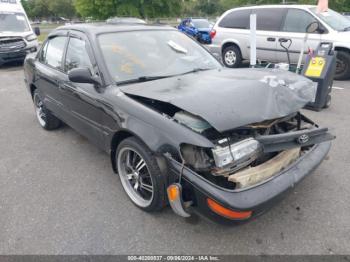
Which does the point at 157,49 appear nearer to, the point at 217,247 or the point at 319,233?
the point at 217,247

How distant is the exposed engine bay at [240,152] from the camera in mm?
2084

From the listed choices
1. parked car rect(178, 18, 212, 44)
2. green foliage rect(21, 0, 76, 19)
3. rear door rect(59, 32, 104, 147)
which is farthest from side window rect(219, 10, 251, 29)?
green foliage rect(21, 0, 76, 19)

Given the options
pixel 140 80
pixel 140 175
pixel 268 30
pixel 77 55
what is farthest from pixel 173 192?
pixel 268 30

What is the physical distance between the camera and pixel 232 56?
877cm

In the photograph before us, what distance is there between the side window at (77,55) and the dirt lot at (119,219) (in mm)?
1234

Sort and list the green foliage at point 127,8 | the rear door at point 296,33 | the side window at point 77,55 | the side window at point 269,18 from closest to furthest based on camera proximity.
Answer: the side window at point 77,55 → the rear door at point 296,33 → the side window at point 269,18 → the green foliage at point 127,8

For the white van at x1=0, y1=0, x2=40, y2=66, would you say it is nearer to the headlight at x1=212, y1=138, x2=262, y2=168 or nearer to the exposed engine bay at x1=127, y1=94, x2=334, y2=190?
the exposed engine bay at x1=127, y1=94, x2=334, y2=190

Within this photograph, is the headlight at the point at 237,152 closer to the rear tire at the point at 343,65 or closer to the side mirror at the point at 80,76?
the side mirror at the point at 80,76

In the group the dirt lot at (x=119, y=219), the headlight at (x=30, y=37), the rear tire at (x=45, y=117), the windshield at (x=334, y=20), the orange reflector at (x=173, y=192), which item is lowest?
the dirt lot at (x=119, y=219)

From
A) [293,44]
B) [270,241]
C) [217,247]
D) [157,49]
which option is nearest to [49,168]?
[157,49]

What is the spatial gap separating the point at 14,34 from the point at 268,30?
9.05 meters

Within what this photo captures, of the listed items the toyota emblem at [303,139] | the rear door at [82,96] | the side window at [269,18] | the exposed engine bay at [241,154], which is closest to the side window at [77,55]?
the rear door at [82,96]

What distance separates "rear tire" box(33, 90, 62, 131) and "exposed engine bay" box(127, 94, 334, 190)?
2810 millimetres

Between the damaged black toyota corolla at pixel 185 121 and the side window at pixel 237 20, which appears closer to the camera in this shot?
the damaged black toyota corolla at pixel 185 121
